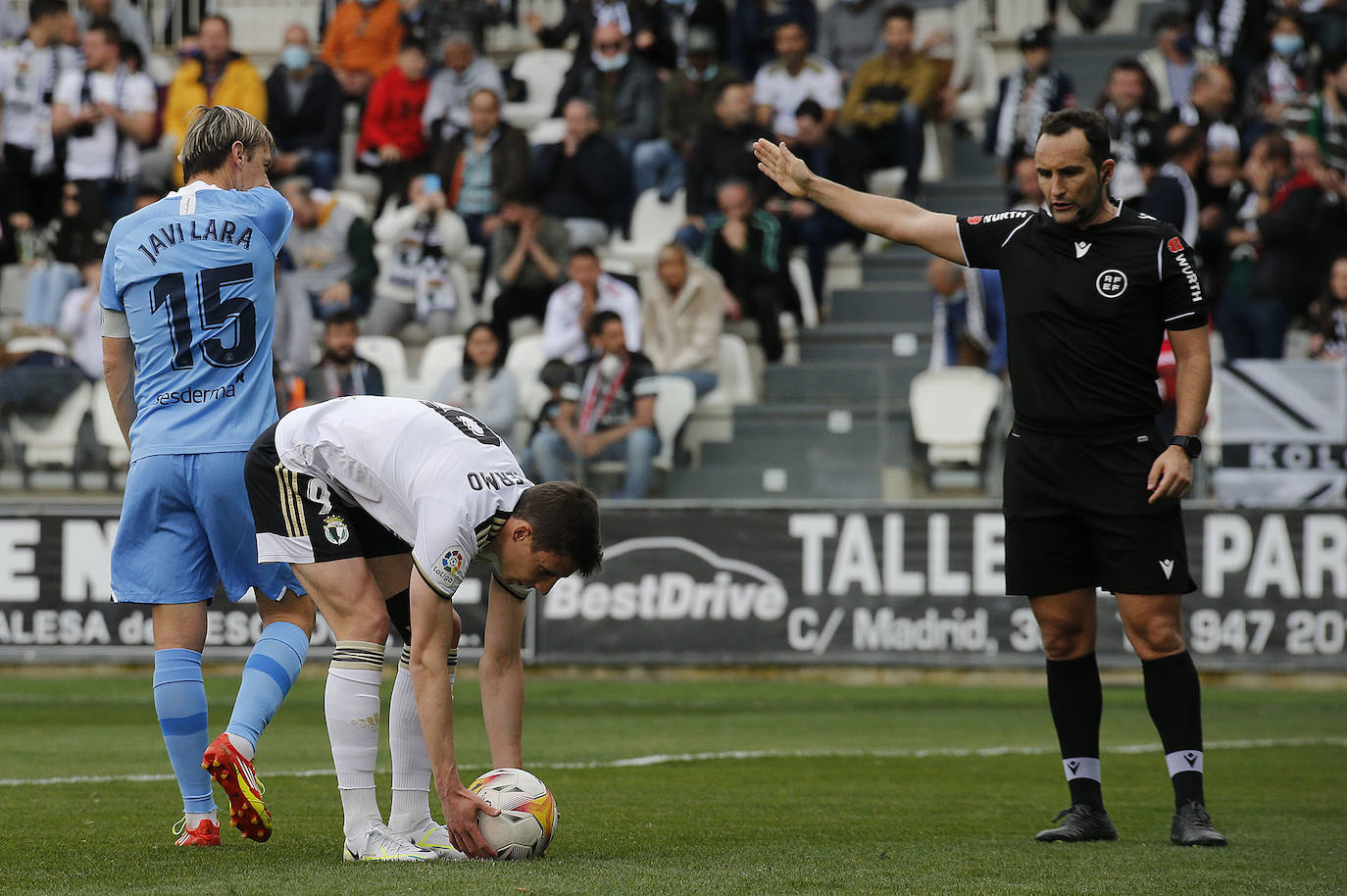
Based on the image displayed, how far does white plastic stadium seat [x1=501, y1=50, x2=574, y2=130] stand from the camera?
62.6 feet

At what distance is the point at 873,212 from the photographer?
605cm

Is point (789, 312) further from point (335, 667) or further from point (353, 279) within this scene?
point (335, 667)

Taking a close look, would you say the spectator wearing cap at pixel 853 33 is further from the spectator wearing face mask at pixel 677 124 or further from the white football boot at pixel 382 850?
the white football boot at pixel 382 850

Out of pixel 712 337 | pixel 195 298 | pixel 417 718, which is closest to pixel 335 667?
pixel 417 718

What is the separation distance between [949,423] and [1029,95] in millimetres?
4788

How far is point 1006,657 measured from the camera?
43.0ft

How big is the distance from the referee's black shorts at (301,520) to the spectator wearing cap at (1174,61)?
1295 cm

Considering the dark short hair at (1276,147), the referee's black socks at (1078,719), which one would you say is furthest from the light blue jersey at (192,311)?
the dark short hair at (1276,147)

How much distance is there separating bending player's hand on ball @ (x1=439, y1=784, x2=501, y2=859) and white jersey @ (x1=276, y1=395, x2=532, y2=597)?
0.62 m

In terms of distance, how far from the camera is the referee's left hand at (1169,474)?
5.63 meters

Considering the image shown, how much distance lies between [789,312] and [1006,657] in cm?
419

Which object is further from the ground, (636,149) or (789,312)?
(636,149)

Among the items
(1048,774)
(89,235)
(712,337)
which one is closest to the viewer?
(1048,774)

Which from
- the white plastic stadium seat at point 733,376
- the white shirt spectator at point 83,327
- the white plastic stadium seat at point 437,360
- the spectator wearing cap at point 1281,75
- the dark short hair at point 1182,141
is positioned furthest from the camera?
the spectator wearing cap at point 1281,75
